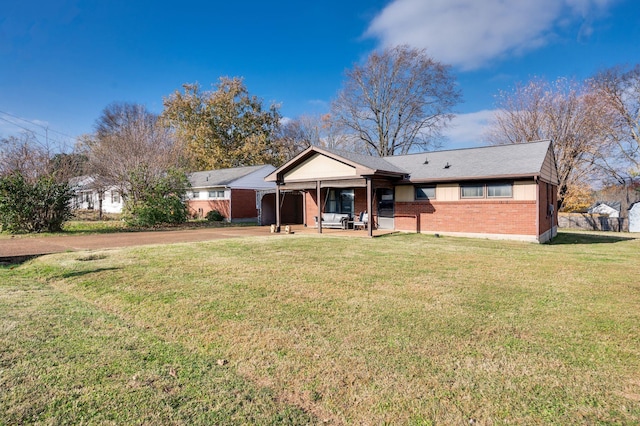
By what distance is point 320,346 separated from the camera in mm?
3984

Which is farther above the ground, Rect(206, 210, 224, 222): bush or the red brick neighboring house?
the red brick neighboring house

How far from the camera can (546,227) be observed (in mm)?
15453

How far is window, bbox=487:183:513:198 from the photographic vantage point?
45.2 ft

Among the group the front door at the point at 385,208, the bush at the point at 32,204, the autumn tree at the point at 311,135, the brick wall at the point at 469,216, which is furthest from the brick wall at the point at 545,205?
the bush at the point at 32,204

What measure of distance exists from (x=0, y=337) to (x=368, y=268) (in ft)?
20.5

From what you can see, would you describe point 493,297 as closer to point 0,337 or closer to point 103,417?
point 103,417

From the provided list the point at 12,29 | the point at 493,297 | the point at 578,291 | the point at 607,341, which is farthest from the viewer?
the point at 12,29

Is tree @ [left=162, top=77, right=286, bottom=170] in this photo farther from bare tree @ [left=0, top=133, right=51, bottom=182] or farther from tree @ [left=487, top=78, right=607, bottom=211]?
tree @ [left=487, top=78, right=607, bottom=211]

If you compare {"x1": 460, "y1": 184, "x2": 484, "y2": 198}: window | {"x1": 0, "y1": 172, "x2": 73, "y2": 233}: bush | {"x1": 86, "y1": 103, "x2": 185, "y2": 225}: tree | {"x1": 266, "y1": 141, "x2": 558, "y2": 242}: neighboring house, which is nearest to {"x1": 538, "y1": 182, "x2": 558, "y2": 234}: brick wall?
{"x1": 266, "y1": 141, "x2": 558, "y2": 242}: neighboring house

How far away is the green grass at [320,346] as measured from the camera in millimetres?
2830

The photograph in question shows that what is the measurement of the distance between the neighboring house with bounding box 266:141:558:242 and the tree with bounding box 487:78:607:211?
1105 cm

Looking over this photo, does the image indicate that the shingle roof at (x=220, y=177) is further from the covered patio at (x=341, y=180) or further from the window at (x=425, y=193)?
the window at (x=425, y=193)

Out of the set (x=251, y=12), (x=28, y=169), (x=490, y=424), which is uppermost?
(x=251, y=12)

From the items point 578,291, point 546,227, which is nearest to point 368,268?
point 578,291
